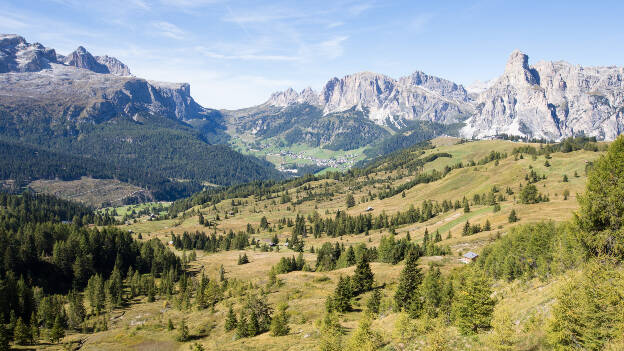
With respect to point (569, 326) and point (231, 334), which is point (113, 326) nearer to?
point (231, 334)

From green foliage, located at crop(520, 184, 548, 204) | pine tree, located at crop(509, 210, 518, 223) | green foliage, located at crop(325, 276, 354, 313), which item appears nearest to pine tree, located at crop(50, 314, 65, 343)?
green foliage, located at crop(325, 276, 354, 313)

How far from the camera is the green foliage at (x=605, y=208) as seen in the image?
42.9m

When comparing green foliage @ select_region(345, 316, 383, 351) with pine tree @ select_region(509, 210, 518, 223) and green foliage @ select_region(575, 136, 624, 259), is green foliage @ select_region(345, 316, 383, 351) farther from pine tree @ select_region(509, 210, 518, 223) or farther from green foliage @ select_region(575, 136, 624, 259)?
pine tree @ select_region(509, 210, 518, 223)

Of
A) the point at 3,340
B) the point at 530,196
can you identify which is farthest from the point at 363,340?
the point at 530,196

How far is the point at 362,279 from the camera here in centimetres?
8900

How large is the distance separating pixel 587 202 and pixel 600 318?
25.3 m

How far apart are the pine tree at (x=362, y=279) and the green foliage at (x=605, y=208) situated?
49.4 meters

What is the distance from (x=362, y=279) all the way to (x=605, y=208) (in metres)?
55.7

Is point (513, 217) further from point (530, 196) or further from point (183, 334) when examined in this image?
point (183, 334)

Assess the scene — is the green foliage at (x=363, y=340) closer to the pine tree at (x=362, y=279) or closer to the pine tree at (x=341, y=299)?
the pine tree at (x=341, y=299)

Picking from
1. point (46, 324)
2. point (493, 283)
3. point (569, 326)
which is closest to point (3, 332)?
point (46, 324)

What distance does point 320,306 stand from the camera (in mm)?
84625

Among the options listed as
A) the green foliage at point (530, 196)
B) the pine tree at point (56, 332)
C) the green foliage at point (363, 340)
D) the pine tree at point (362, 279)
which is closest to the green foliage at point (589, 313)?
A: the green foliage at point (363, 340)

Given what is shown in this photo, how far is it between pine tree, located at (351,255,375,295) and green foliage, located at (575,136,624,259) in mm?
49446
